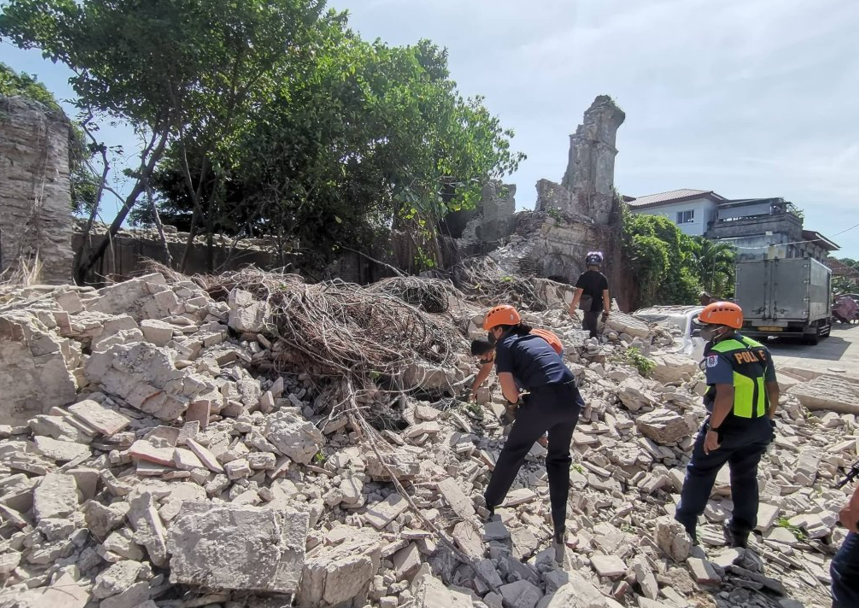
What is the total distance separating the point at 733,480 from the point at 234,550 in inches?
131

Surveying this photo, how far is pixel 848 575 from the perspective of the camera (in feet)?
7.30

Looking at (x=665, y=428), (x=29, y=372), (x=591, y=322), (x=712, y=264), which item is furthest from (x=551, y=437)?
(x=712, y=264)

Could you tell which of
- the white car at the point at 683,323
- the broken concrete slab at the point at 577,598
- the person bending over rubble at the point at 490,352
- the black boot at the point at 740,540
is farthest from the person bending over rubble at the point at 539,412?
the white car at the point at 683,323

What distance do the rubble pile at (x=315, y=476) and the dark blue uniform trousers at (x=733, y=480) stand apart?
0.75 feet

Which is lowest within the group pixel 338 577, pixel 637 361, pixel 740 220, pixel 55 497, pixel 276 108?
pixel 338 577

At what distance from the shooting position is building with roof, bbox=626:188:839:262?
24875 millimetres

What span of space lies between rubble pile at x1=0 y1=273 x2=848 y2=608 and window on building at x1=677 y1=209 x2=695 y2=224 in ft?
88.0

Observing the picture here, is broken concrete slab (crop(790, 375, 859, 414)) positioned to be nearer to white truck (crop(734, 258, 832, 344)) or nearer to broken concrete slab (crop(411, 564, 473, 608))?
broken concrete slab (crop(411, 564, 473, 608))

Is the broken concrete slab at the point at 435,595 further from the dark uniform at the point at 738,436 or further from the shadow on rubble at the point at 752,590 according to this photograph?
the dark uniform at the point at 738,436

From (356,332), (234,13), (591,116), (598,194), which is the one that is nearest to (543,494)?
(356,332)

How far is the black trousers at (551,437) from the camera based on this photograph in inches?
119

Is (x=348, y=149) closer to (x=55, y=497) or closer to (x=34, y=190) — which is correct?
(x=34, y=190)

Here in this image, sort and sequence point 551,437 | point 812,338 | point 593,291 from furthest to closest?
point 812,338, point 593,291, point 551,437

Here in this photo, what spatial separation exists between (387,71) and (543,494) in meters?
7.46
